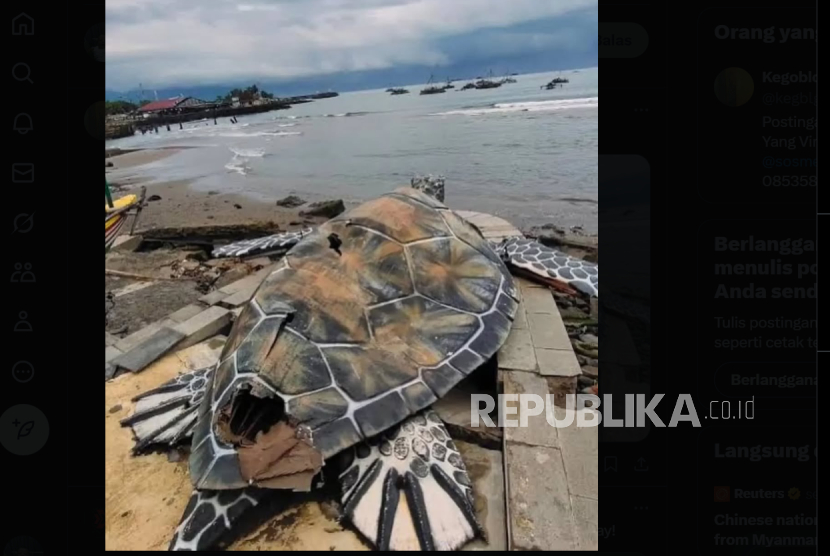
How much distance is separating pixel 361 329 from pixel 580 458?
109cm

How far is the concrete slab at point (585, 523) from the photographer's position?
1538 mm

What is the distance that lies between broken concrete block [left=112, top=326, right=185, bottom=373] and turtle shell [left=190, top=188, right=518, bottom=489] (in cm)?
96

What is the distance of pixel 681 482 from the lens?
0.93m

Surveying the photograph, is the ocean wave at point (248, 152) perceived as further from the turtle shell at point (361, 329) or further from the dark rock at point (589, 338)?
the dark rock at point (589, 338)

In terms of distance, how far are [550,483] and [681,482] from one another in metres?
0.93

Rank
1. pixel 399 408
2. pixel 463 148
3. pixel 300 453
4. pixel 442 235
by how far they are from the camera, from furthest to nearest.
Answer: pixel 463 148
pixel 442 235
pixel 399 408
pixel 300 453

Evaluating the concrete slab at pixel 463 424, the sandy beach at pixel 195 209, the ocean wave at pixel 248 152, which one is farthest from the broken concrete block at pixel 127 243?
the ocean wave at pixel 248 152
